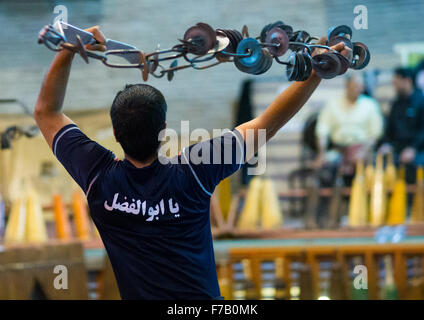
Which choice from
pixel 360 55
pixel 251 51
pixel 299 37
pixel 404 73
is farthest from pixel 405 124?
pixel 251 51

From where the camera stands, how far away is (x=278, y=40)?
1.95 meters

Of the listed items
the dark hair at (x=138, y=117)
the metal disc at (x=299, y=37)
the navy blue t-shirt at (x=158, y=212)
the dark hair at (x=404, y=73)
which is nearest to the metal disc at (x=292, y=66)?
the metal disc at (x=299, y=37)

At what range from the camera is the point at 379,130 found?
7523 millimetres

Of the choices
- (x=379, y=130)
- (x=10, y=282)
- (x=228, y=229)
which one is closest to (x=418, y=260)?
(x=228, y=229)

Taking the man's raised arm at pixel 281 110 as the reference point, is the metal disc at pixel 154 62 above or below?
above

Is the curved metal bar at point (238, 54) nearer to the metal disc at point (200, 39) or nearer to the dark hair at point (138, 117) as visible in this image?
the metal disc at point (200, 39)

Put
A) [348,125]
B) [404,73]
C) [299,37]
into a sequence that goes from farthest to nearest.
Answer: [404,73] < [348,125] < [299,37]

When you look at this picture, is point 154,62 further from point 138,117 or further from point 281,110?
point 281,110

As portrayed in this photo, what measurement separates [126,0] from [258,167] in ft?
9.52

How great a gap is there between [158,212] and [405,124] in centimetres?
599

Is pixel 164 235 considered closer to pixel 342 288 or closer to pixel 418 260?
pixel 342 288

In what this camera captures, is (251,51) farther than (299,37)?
No

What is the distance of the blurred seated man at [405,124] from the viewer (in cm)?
726

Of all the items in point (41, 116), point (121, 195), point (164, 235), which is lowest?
point (164, 235)
